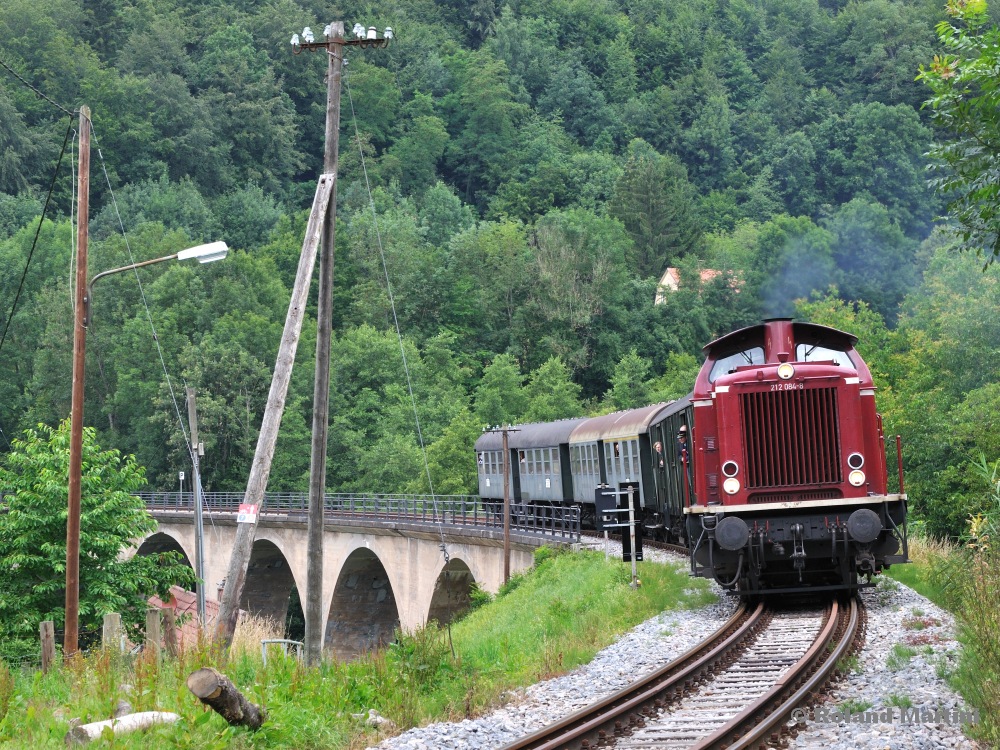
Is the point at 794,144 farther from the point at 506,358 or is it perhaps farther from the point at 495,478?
the point at 495,478

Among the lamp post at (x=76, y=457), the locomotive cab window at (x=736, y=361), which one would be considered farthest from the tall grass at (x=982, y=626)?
the lamp post at (x=76, y=457)

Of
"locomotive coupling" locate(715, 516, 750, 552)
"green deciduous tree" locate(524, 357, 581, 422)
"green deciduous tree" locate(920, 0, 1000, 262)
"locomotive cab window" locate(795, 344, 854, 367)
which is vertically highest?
"green deciduous tree" locate(524, 357, 581, 422)

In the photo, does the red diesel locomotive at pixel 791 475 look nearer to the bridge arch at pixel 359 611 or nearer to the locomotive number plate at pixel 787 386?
the locomotive number plate at pixel 787 386

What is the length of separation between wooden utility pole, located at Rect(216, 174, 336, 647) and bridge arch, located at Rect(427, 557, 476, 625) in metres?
25.8

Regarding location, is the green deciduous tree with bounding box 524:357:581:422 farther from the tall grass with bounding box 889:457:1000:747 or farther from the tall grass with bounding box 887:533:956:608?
the tall grass with bounding box 889:457:1000:747

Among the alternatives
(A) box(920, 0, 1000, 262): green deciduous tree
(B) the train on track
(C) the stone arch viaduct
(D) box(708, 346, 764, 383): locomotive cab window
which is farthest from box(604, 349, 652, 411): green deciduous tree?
(A) box(920, 0, 1000, 262): green deciduous tree

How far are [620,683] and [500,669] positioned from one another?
1.50 m

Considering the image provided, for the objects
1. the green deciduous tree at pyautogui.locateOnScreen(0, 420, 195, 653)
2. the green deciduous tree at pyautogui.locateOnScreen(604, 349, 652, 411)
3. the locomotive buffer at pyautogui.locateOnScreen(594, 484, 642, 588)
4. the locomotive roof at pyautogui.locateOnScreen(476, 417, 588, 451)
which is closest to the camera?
the locomotive buffer at pyautogui.locateOnScreen(594, 484, 642, 588)

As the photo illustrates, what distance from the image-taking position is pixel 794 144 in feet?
413

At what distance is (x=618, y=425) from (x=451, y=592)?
14.4 meters

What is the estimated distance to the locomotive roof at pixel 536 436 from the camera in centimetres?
3603

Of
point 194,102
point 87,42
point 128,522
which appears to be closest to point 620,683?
point 128,522

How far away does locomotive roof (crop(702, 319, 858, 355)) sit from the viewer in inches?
658

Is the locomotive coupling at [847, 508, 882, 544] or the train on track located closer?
the locomotive coupling at [847, 508, 882, 544]
